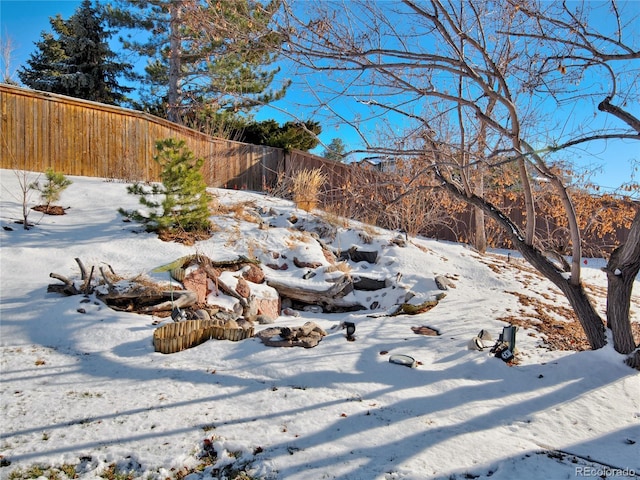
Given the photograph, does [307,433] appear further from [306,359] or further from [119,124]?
[119,124]

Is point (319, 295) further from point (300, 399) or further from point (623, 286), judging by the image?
point (623, 286)

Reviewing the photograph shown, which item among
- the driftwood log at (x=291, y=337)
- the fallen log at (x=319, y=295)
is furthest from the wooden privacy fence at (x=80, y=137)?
the driftwood log at (x=291, y=337)

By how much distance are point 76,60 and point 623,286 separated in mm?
19084

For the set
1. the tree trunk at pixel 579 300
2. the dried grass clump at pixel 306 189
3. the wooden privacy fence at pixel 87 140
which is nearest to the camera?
the tree trunk at pixel 579 300

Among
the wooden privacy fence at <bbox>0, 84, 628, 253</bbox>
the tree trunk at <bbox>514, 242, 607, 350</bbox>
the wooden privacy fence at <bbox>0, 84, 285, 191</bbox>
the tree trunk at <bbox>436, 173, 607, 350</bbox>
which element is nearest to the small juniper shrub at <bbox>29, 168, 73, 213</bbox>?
the wooden privacy fence at <bbox>0, 84, 285, 191</bbox>

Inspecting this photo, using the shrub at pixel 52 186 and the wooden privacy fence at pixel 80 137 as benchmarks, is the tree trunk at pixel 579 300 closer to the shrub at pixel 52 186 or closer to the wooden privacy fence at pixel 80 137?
the wooden privacy fence at pixel 80 137

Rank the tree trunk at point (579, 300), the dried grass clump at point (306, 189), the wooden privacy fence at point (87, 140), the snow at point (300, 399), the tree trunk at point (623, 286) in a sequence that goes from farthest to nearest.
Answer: the dried grass clump at point (306, 189)
the wooden privacy fence at point (87, 140)
the tree trunk at point (579, 300)
the tree trunk at point (623, 286)
the snow at point (300, 399)

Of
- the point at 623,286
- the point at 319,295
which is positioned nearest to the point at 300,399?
the point at 623,286

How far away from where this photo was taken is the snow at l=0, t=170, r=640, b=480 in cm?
184

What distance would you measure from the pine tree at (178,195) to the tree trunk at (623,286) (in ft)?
16.3

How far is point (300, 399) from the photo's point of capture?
2436mm

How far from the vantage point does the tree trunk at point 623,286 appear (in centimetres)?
Answer: 303

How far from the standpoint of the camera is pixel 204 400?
239cm

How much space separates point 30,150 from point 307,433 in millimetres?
8862
